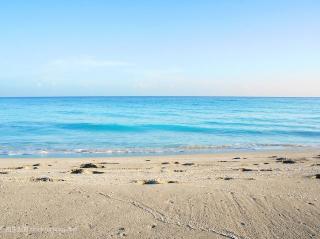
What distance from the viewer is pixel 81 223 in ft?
Answer: 19.9

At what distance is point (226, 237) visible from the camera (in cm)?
564

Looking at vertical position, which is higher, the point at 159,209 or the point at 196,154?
the point at 159,209

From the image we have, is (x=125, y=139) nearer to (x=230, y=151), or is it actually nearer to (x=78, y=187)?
(x=230, y=151)

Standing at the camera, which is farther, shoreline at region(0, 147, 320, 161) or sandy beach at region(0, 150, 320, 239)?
shoreline at region(0, 147, 320, 161)

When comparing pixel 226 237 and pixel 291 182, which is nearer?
pixel 226 237

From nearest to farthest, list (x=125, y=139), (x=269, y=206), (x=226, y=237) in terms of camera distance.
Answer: (x=226, y=237) < (x=269, y=206) < (x=125, y=139)

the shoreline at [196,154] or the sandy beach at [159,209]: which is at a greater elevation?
the sandy beach at [159,209]

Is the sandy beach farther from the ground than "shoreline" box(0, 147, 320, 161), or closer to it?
farther from the ground

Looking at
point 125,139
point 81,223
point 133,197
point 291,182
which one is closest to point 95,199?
point 133,197

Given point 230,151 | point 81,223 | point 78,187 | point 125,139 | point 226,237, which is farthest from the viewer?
point 125,139

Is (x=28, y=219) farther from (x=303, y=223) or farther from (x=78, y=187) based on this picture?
(x=303, y=223)

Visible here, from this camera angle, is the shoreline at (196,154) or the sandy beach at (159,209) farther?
the shoreline at (196,154)

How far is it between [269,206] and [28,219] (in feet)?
14.1

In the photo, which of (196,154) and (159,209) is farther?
(196,154)
